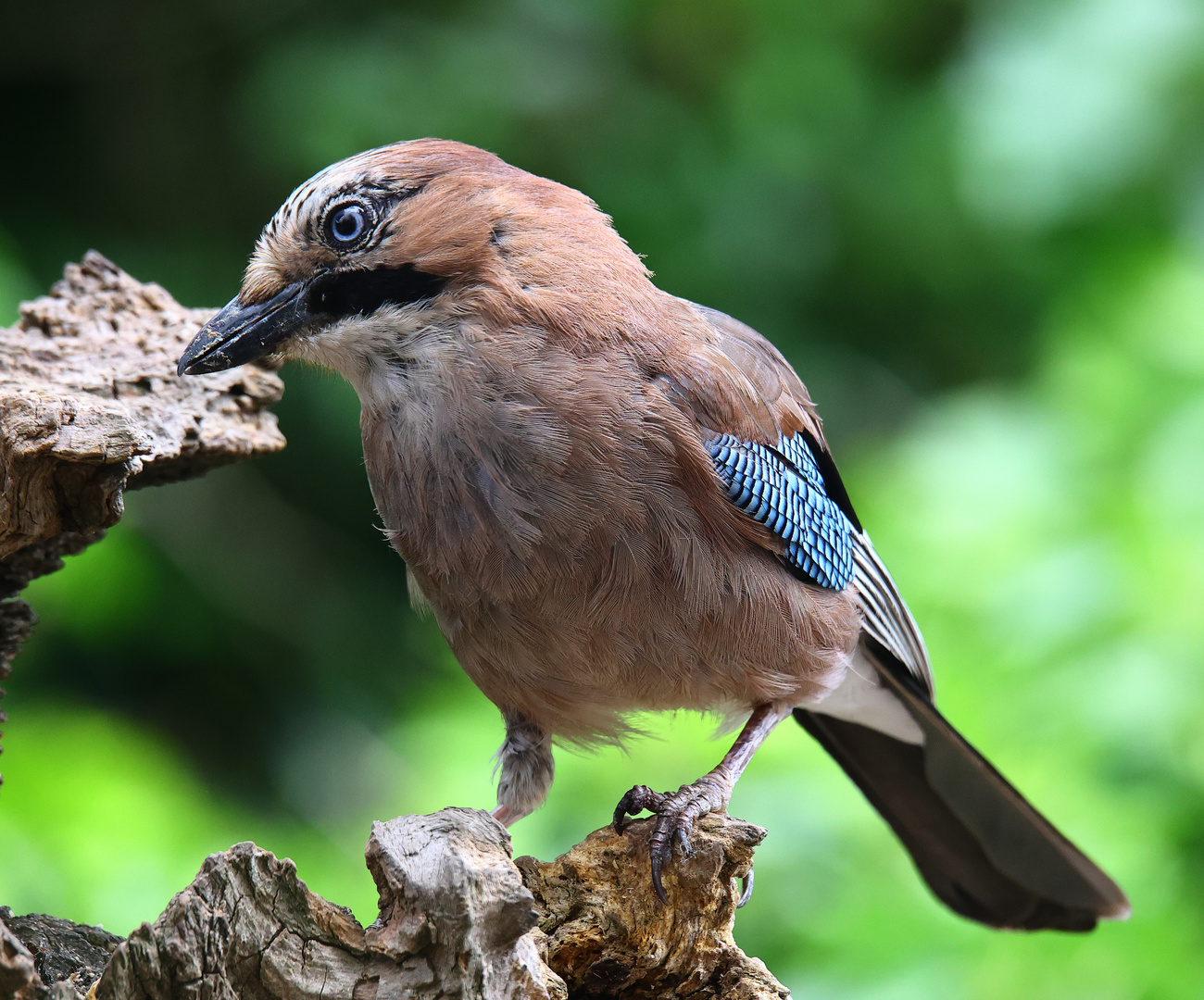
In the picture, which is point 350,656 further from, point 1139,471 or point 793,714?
point 1139,471

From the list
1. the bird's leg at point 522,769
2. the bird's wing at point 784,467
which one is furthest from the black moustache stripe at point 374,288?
the bird's leg at point 522,769

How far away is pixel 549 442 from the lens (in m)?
2.40

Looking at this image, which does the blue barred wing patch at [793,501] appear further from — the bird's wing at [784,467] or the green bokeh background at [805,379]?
the green bokeh background at [805,379]

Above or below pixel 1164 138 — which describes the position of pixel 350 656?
below

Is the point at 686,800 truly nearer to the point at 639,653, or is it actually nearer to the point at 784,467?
the point at 639,653

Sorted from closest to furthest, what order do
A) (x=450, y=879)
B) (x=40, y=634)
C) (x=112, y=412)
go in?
1. (x=450, y=879)
2. (x=112, y=412)
3. (x=40, y=634)

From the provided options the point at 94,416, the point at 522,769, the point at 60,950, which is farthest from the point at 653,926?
the point at 94,416

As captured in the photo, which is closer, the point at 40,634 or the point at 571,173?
the point at 40,634

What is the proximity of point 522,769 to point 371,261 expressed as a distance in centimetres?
124

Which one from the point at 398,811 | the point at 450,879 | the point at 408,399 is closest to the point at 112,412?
the point at 408,399

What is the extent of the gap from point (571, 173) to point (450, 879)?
3691 millimetres

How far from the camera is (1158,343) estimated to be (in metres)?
4.04

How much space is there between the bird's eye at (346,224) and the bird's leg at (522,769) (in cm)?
115

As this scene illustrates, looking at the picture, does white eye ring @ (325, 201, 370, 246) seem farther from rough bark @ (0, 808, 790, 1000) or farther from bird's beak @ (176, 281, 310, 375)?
rough bark @ (0, 808, 790, 1000)
